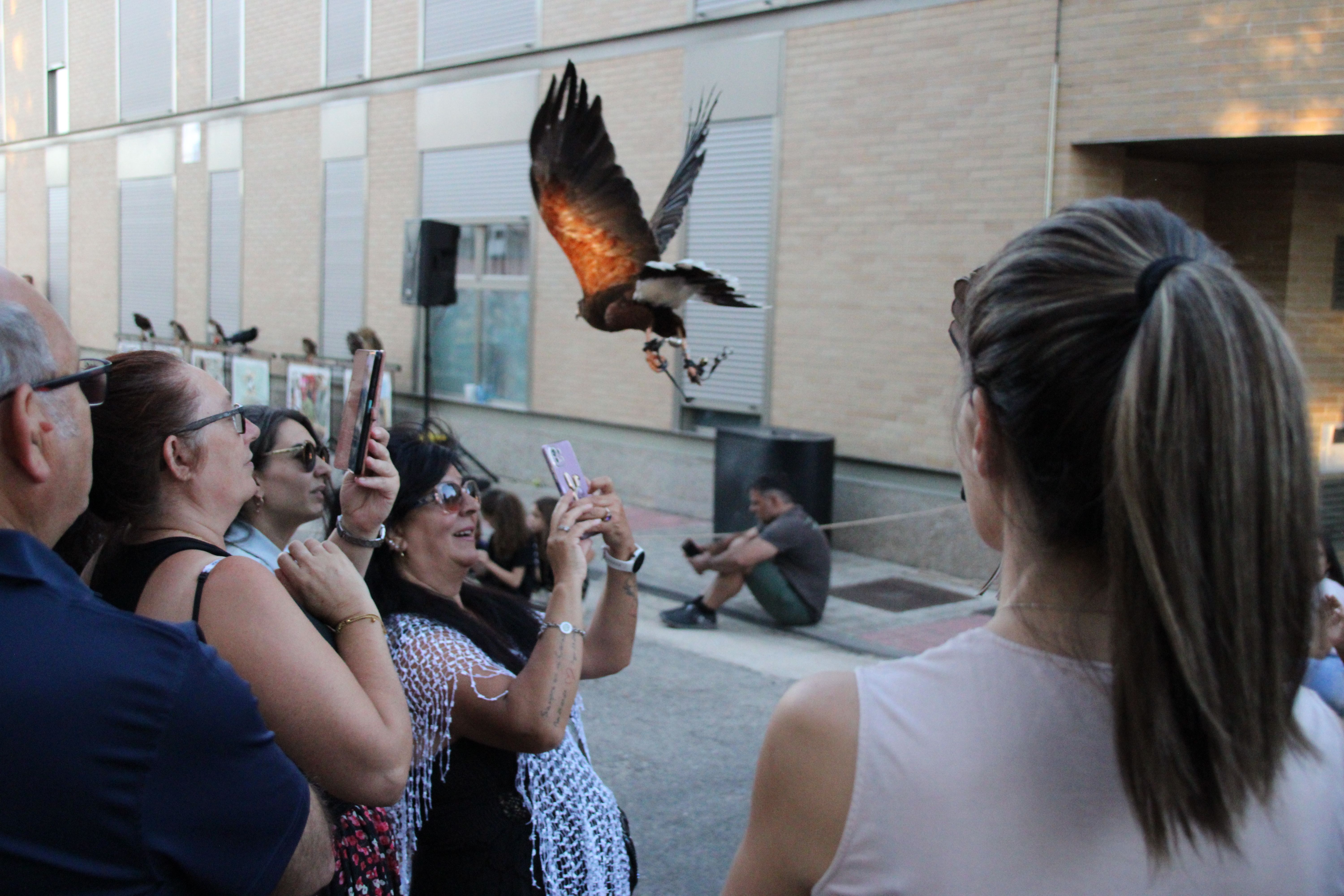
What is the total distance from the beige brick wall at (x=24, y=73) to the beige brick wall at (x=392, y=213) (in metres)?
13.7

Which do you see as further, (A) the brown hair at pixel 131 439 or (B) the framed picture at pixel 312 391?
(B) the framed picture at pixel 312 391

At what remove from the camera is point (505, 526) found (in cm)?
751

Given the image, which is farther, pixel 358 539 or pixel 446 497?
pixel 446 497

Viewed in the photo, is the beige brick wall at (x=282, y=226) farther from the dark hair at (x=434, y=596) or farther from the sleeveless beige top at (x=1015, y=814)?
the sleeveless beige top at (x=1015, y=814)

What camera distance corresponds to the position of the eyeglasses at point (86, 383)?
1478 mm

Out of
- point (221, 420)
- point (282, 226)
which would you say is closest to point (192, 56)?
point (282, 226)

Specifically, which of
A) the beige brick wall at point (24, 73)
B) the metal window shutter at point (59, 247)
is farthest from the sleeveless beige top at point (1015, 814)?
the beige brick wall at point (24, 73)

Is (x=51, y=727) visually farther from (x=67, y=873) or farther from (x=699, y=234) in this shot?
(x=699, y=234)

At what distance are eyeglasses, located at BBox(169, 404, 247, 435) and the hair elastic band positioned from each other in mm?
1749

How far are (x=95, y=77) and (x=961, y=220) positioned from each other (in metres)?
20.9

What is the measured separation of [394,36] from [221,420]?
50.8 ft

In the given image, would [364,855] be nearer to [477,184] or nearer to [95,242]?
[477,184]

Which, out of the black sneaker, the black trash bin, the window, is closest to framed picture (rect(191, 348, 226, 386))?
the window

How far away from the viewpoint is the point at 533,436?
14.8 meters
